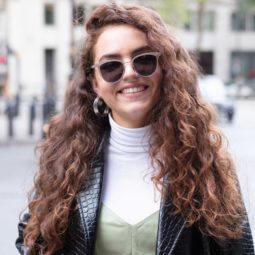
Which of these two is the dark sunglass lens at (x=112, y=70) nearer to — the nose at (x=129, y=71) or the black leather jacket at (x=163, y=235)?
the nose at (x=129, y=71)

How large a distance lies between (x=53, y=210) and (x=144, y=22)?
675mm

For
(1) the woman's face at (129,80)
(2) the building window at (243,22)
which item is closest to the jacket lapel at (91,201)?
(1) the woman's face at (129,80)

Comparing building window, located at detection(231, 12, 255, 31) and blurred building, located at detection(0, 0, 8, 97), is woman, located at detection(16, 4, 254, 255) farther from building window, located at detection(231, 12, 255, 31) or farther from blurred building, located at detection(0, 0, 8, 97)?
building window, located at detection(231, 12, 255, 31)

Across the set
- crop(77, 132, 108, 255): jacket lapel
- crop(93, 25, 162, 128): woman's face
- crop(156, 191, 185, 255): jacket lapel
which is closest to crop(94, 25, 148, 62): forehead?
crop(93, 25, 162, 128): woman's face

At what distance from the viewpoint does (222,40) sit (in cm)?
5484

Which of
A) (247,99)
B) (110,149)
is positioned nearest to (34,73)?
(247,99)

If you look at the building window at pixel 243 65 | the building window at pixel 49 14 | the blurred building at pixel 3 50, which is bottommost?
the building window at pixel 243 65

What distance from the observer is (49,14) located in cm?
4906

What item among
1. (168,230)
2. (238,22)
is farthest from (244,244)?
(238,22)

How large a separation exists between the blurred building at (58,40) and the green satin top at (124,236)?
129 ft

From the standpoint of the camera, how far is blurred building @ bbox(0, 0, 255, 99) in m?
46.0

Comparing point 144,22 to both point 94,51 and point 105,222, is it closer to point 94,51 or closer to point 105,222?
point 94,51

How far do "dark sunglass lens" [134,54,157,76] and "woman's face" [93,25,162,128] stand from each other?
1 cm

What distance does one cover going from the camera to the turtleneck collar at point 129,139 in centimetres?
206
